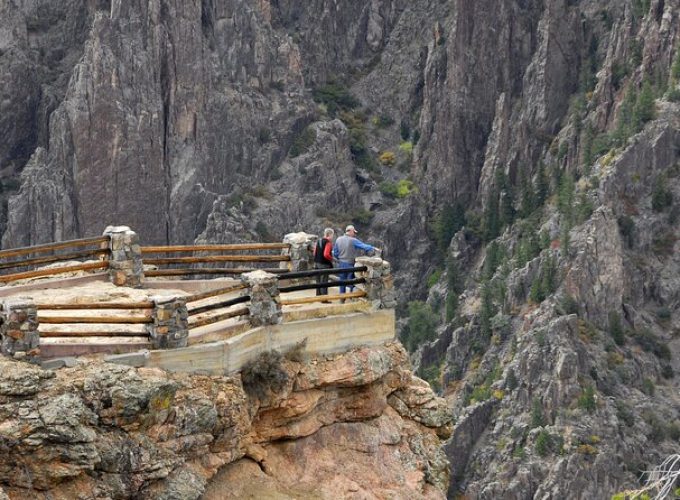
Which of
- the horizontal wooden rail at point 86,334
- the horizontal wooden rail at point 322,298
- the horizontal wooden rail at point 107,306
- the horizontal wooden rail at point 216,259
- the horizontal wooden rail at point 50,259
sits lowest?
the horizontal wooden rail at point 86,334

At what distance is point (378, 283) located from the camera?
33.1 m

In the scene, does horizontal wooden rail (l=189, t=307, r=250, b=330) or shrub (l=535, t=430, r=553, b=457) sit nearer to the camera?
horizontal wooden rail (l=189, t=307, r=250, b=330)

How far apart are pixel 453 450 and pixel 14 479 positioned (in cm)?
15606

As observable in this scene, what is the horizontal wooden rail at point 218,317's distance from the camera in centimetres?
2936

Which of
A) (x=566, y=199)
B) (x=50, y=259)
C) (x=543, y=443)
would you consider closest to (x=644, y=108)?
(x=566, y=199)

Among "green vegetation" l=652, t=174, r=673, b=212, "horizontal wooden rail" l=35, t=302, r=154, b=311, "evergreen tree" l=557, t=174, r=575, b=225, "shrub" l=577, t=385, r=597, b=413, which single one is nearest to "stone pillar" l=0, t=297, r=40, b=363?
"horizontal wooden rail" l=35, t=302, r=154, b=311

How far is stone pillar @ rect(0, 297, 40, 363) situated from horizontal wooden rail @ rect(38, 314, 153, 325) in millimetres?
465

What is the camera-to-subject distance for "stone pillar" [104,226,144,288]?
112 feet

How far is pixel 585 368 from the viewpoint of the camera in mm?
180000

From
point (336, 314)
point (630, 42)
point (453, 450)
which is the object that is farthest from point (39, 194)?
point (336, 314)

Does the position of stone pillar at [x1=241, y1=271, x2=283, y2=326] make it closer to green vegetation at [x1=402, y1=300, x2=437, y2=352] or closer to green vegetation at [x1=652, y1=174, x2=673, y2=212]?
green vegetation at [x1=402, y1=300, x2=437, y2=352]

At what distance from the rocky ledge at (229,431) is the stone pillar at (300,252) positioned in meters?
3.59

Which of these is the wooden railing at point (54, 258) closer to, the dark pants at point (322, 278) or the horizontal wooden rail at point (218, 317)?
the horizontal wooden rail at point (218, 317)

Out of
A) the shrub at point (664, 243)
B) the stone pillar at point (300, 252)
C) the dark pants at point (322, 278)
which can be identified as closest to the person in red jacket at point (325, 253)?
the dark pants at point (322, 278)
